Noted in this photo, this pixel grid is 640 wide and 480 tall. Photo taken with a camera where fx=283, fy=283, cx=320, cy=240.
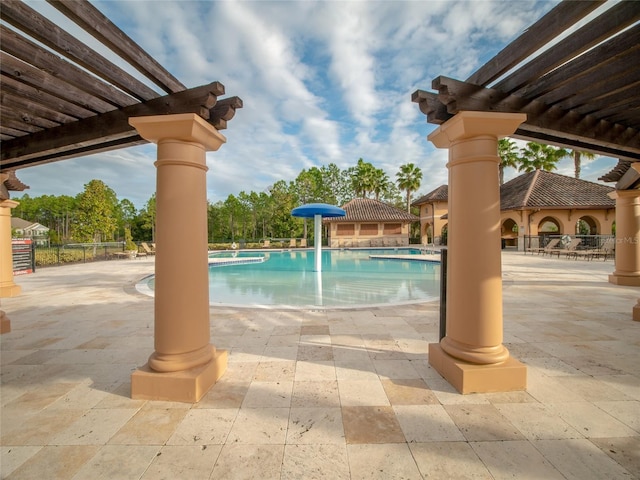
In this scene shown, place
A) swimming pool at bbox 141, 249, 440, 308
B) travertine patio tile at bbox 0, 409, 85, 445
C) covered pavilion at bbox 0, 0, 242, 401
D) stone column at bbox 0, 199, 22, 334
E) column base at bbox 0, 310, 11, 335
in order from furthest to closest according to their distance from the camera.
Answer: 1. swimming pool at bbox 141, 249, 440, 308
2. stone column at bbox 0, 199, 22, 334
3. column base at bbox 0, 310, 11, 335
4. covered pavilion at bbox 0, 0, 242, 401
5. travertine patio tile at bbox 0, 409, 85, 445

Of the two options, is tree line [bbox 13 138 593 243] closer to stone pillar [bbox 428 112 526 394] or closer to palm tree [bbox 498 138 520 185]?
palm tree [bbox 498 138 520 185]

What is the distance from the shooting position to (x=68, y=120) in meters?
3.66

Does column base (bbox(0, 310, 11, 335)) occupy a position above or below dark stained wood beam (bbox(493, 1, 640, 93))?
below

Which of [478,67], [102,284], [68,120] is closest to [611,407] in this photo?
[478,67]

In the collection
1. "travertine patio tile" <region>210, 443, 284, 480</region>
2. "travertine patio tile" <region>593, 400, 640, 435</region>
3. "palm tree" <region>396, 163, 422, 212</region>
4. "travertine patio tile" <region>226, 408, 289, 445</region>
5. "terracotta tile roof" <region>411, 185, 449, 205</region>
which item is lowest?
"travertine patio tile" <region>210, 443, 284, 480</region>

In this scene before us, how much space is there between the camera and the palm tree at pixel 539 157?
28.8 metres

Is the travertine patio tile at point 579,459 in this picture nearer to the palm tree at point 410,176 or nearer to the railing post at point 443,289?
the railing post at point 443,289

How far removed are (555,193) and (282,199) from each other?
28837 mm

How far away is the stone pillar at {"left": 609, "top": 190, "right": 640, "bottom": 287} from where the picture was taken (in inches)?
310

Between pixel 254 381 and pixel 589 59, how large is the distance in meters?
4.59

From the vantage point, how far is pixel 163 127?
9.22 feet

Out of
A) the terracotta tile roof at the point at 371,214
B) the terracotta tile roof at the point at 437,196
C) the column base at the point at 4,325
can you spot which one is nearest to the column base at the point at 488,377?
the column base at the point at 4,325

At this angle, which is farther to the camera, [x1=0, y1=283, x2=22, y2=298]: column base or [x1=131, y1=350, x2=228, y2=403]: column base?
[x1=0, y1=283, x2=22, y2=298]: column base

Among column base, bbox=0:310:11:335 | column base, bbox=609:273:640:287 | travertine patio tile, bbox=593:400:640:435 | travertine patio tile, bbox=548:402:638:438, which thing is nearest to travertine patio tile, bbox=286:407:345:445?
travertine patio tile, bbox=548:402:638:438
